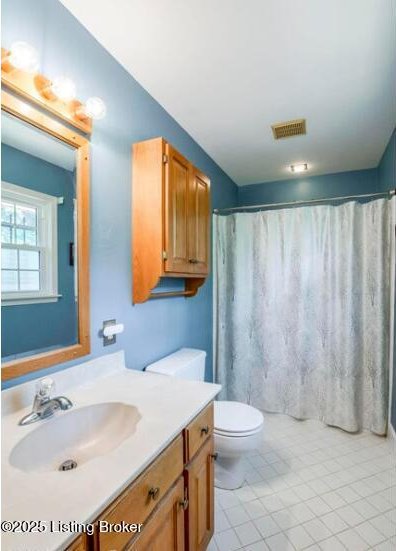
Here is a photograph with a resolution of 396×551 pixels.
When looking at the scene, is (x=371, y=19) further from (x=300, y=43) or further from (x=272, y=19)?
(x=272, y=19)

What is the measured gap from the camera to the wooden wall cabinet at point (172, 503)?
2.31 feet

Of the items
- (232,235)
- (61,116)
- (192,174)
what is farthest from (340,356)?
(61,116)

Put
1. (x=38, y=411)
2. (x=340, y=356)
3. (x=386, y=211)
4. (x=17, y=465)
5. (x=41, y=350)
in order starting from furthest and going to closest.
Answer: (x=340, y=356) → (x=386, y=211) → (x=41, y=350) → (x=38, y=411) → (x=17, y=465)

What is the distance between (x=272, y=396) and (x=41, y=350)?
85.1 inches

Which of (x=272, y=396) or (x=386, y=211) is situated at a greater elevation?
(x=386, y=211)

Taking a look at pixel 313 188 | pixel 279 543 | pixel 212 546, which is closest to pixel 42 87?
pixel 212 546

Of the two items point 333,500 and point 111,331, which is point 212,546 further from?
point 111,331

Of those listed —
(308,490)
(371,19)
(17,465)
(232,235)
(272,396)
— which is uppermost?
(371,19)

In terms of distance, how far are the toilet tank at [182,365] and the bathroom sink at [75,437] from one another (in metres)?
0.58

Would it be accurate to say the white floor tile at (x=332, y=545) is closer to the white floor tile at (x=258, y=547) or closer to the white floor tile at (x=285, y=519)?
the white floor tile at (x=285, y=519)

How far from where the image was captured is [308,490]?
1.75m

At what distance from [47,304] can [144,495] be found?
2.48 feet

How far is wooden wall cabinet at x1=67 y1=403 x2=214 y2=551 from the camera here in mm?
705

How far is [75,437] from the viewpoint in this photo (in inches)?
40.7
